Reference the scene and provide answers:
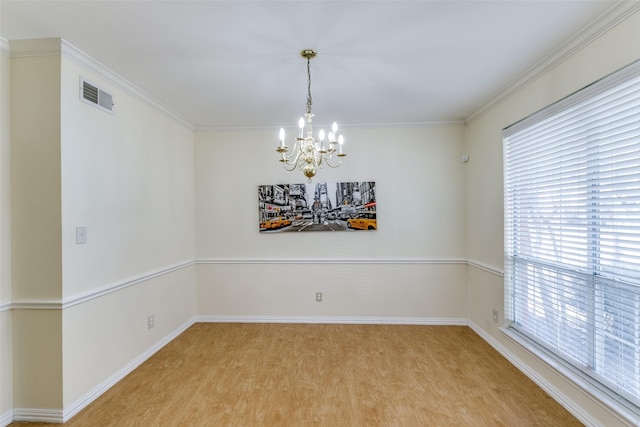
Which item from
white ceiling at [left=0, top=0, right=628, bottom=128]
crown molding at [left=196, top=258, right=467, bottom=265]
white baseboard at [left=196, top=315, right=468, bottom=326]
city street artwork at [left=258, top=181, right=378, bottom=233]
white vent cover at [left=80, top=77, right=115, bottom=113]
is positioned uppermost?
white ceiling at [left=0, top=0, right=628, bottom=128]

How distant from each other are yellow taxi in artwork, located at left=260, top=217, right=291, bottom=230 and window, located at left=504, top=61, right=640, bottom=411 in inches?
103

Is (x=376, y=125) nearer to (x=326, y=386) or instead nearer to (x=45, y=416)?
(x=326, y=386)

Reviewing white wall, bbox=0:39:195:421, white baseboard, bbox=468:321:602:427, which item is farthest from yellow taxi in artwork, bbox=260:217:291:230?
white baseboard, bbox=468:321:602:427

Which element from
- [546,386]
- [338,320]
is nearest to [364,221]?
[338,320]

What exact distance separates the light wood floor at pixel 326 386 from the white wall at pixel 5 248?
0.27m

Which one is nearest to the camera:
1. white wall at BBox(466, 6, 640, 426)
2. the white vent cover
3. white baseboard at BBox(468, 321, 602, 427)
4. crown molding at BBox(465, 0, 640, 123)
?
crown molding at BBox(465, 0, 640, 123)

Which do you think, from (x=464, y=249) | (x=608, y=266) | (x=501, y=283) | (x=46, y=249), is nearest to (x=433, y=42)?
(x=608, y=266)

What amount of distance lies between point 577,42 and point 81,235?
3.86 meters

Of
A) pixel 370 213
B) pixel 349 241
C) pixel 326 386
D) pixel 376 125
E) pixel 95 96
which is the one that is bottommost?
pixel 326 386

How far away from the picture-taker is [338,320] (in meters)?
3.93

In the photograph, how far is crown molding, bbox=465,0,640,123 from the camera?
1.72m

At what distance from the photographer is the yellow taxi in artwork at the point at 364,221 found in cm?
391

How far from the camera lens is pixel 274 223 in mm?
3986

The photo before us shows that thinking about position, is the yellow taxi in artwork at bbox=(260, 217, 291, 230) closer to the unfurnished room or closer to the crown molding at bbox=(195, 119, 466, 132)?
the unfurnished room
